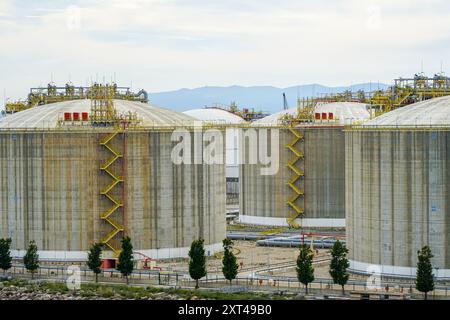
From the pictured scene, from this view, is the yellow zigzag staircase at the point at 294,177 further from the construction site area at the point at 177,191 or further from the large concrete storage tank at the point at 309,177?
the construction site area at the point at 177,191

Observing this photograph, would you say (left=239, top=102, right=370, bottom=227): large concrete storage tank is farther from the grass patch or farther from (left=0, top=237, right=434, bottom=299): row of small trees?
the grass patch

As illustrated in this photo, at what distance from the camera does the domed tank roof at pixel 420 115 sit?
331ft

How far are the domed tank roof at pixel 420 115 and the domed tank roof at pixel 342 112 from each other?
33374mm

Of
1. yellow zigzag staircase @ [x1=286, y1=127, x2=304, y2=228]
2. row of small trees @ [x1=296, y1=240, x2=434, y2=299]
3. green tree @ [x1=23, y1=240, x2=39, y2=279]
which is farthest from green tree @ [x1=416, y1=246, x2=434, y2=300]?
yellow zigzag staircase @ [x1=286, y1=127, x2=304, y2=228]

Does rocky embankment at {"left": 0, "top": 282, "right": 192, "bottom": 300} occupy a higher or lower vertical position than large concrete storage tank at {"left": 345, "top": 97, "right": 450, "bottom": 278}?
lower

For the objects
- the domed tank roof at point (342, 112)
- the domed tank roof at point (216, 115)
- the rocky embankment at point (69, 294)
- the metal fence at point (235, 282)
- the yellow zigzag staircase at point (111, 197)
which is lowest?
the rocky embankment at point (69, 294)

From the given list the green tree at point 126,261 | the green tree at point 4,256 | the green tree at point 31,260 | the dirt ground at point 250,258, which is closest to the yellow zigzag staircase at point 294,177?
the dirt ground at point 250,258

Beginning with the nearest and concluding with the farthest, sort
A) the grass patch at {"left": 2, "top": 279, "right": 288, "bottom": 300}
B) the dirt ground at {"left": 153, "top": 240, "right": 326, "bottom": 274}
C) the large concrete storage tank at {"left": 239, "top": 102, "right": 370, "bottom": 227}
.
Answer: the grass patch at {"left": 2, "top": 279, "right": 288, "bottom": 300} < the dirt ground at {"left": 153, "top": 240, "right": 326, "bottom": 274} < the large concrete storage tank at {"left": 239, "top": 102, "right": 370, "bottom": 227}

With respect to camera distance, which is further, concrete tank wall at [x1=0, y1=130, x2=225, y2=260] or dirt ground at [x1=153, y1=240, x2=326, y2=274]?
concrete tank wall at [x1=0, y1=130, x2=225, y2=260]

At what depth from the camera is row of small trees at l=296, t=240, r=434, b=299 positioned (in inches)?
3706

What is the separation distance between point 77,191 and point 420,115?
33903mm

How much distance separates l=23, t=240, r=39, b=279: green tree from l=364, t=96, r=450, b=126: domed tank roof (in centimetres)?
3262

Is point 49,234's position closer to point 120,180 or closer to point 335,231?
point 120,180

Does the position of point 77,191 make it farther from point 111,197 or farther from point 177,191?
point 177,191
